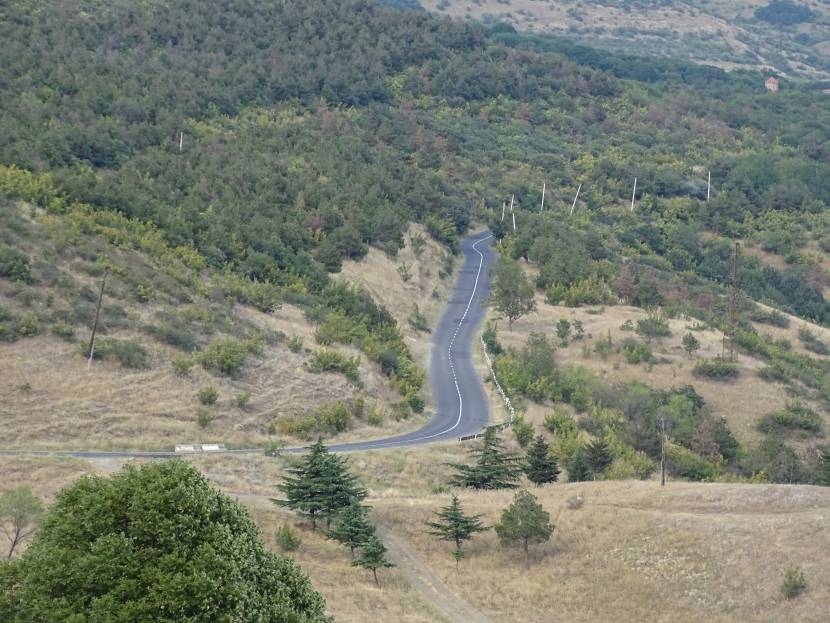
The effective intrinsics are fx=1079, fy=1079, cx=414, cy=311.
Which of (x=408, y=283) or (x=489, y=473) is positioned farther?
(x=408, y=283)

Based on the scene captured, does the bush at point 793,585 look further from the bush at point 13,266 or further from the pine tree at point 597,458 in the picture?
the bush at point 13,266

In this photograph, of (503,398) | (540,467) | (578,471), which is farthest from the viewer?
(503,398)

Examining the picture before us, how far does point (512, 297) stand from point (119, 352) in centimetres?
2808

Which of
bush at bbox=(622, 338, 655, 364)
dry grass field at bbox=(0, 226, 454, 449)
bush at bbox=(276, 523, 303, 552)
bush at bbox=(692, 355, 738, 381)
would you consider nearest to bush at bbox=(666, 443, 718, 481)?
dry grass field at bbox=(0, 226, 454, 449)

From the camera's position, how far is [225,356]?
45406 mm

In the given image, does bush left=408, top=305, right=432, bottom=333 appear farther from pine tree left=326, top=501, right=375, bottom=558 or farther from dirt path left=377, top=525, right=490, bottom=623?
pine tree left=326, top=501, right=375, bottom=558

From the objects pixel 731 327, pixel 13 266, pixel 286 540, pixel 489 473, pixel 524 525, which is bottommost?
pixel 731 327

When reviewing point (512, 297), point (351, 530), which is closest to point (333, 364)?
point (351, 530)

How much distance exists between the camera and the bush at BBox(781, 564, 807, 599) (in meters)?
30.5

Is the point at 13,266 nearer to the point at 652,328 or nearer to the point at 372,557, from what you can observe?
the point at 372,557

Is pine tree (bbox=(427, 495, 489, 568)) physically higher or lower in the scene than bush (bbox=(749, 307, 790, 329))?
higher

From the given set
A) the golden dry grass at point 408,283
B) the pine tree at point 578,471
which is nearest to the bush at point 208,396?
the pine tree at point 578,471

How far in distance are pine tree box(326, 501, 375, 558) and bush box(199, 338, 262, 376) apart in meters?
14.4

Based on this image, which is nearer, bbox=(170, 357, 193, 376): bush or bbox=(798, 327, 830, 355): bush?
bbox=(170, 357, 193, 376): bush
